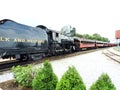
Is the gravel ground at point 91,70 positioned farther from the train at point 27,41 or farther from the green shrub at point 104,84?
the green shrub at point 104,84

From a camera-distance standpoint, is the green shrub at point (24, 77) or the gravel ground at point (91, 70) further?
the gravel ground at point (91, 70)

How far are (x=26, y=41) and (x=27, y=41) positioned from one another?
0.15 m

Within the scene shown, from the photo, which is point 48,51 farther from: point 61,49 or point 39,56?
point 61,49

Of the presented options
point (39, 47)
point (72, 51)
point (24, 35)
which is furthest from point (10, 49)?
point (72, 51)

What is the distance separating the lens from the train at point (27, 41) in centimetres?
1406

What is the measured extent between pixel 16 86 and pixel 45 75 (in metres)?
1.96

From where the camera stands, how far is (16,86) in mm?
7457

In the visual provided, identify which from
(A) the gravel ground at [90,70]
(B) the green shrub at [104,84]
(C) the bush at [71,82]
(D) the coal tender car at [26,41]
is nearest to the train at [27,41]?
(D) the coal tender car at [26,41]

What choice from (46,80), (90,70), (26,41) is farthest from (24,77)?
(26,41)

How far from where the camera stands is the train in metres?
14.1

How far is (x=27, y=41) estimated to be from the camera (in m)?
16.6

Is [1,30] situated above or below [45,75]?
above

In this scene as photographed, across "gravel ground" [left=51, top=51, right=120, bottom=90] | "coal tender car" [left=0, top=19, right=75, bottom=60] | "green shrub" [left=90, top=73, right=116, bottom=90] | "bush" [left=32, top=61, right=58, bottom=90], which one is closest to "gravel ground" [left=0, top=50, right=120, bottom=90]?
"gravel ground" [left=51, top=51, right=120, bottom=90]

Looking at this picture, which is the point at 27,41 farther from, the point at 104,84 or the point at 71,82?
the point at 104,84
